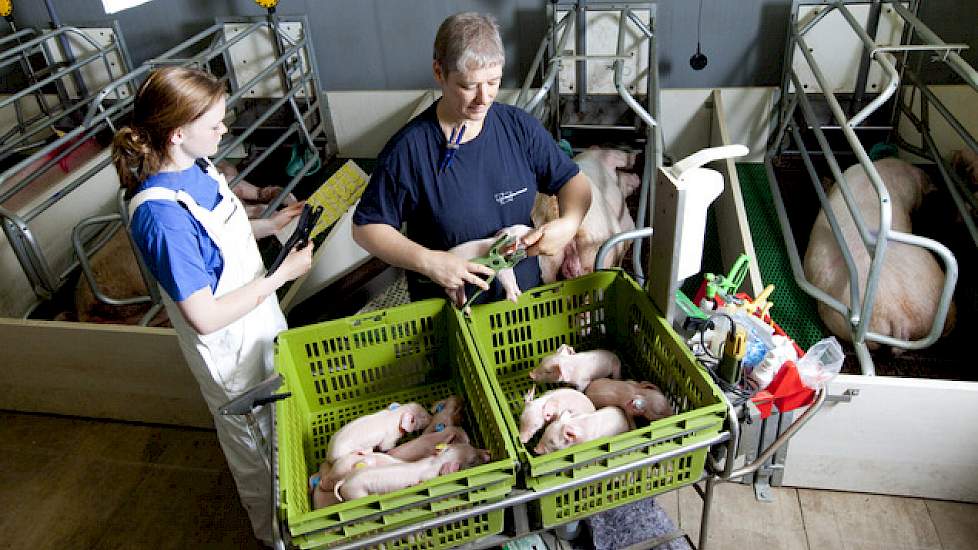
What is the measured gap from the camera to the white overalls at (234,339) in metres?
1.68

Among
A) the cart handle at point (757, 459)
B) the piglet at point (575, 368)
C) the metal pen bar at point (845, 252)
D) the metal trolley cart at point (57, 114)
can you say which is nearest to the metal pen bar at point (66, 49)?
the metal trolley cart at point (57, 114)

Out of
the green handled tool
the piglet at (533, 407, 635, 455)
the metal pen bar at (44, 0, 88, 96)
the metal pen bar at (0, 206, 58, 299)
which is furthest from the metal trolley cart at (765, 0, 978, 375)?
the metal pen bar at (44, 0, 88, 96)

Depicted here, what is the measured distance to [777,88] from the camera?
348 centimetres

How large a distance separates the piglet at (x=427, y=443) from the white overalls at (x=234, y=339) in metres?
0.33

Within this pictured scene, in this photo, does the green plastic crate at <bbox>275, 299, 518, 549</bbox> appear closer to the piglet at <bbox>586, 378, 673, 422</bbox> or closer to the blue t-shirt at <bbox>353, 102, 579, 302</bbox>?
the blue t-shirt at <bbox>353, 102, 579, 302</bbox>

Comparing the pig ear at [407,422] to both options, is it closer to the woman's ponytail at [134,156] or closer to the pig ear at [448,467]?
the pig ear at [448,467]

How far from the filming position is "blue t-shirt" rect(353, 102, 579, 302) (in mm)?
1753

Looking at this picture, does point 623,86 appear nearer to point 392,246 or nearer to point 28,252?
point 392,246

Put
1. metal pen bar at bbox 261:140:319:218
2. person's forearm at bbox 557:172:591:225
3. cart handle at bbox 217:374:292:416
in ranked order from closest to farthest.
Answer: cart handle at bbox 217:374:292:416 < person's forearm at bbox 557:172:591:225 < metal pen bar at bbox 261:140:319:218

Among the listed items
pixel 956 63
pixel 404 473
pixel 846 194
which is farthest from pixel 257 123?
pixel 956 63

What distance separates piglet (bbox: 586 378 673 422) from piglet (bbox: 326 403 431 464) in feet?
1.42

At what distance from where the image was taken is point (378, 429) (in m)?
1.71

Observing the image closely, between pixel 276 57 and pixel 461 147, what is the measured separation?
241cm

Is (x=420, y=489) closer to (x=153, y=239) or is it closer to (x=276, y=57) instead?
(x=153, y=239)
